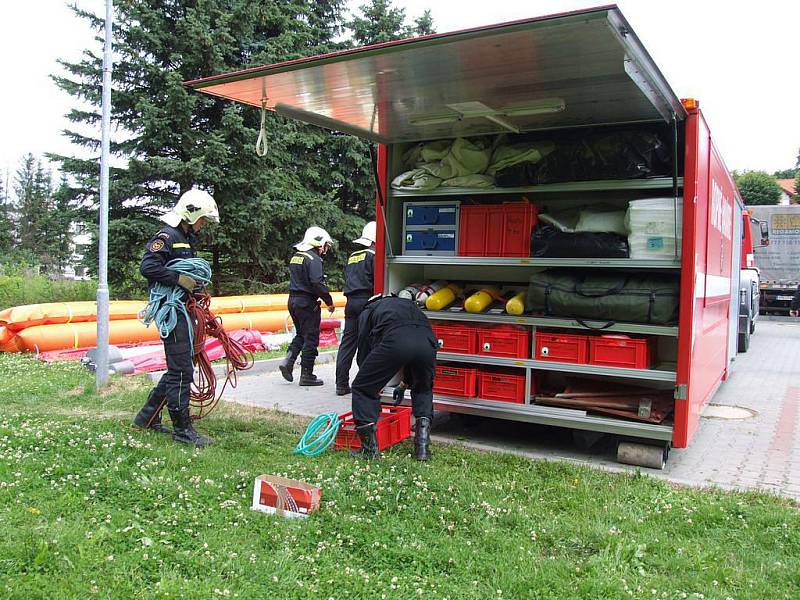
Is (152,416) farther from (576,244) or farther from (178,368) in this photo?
(576,244)

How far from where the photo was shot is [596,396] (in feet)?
20.3

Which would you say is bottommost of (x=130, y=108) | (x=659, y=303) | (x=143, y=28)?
(x=659, y=303)

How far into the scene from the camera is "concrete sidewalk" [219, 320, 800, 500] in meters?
5.53

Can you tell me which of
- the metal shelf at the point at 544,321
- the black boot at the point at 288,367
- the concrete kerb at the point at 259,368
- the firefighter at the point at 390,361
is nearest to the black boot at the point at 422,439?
the firefighter at the point at 390,361

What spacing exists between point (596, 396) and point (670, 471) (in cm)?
93

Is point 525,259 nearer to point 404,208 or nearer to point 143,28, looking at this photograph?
point 404,208

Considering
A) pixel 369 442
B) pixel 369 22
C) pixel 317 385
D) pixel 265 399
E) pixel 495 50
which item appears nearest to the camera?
pixel 495 50

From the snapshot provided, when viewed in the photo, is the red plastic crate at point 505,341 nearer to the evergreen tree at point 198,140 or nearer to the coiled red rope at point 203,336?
the coiled red rope at point 203,336

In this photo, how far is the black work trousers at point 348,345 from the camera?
8.34 meters

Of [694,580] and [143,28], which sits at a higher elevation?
[143,28]

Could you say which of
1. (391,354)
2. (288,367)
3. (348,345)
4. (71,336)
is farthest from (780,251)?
(71,336)

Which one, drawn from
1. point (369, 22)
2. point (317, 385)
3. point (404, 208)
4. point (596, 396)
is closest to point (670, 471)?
point (596, 396)

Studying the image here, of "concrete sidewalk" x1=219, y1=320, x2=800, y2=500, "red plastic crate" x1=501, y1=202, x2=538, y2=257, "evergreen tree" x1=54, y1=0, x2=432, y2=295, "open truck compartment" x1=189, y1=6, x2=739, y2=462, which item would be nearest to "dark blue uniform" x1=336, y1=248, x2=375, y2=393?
"concrete sidewalk" x1=219, y1=320, x2=800, y2=500

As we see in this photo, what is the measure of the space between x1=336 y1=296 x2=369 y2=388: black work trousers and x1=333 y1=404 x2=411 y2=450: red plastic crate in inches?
92.0
